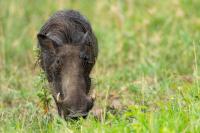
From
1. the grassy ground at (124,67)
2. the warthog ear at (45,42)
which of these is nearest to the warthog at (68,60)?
the warthog ear at (45,42)

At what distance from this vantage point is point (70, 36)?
319 inches

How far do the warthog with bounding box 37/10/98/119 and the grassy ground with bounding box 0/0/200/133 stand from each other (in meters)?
0.20

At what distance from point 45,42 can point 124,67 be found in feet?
10.9

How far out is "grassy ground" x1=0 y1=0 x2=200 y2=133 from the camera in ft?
21.8

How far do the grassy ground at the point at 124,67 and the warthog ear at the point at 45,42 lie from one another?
55 centimetres

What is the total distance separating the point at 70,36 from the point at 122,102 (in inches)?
42.1

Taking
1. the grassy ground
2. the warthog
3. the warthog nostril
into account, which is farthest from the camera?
the warthog

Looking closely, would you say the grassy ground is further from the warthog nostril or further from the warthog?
the warthog

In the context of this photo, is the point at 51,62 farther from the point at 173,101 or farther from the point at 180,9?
the point at 180,9

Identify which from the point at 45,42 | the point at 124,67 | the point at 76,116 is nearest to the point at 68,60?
the point at 45,42

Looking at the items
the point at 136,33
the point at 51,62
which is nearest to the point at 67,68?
the point at 51,62

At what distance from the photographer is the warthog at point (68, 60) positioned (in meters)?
7.10

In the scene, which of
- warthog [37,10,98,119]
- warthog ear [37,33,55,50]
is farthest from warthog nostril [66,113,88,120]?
warthog ear [37,33,55,50]

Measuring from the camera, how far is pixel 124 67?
1098 centimetres
